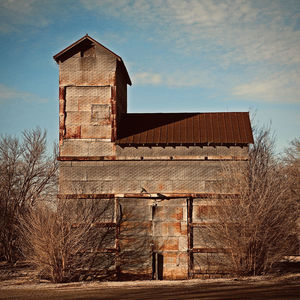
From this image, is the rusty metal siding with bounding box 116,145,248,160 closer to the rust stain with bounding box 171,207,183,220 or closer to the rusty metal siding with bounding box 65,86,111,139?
the rusty metal siding with bounding box 65,86,111,139

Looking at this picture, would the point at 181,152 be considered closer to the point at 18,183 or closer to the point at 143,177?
the point at 143,177

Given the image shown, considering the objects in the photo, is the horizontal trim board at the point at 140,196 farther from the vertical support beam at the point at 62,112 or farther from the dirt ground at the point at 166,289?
the dirt ground at the point at 166,289

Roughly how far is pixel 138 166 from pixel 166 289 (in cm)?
625

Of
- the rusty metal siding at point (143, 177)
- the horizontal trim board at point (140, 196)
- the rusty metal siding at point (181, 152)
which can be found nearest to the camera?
the horizontal trim board at point (140, 196)

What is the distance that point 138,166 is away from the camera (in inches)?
760

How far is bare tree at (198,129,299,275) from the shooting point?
59.5ft

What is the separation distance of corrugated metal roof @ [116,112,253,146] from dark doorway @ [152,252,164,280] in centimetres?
559

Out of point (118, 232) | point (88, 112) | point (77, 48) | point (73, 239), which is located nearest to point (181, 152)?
point (118, 232)

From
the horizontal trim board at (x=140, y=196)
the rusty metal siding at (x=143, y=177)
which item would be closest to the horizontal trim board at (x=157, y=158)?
the rusty metal siding at (x=143, y=177)

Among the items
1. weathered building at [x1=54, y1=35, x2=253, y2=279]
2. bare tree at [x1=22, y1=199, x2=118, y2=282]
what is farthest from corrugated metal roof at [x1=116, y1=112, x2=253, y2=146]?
bare tree at [x1=22, y1=199, x2=118, y2=282]

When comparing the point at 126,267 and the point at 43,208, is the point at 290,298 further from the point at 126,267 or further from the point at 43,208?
the point at 43,208

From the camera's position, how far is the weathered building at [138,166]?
18.8 m

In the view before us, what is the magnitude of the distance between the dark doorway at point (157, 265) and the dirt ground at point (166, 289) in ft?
2.61

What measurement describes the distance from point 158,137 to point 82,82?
4958 millimetres
